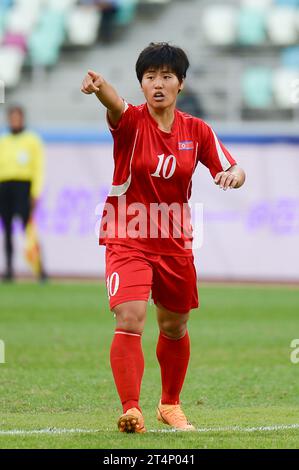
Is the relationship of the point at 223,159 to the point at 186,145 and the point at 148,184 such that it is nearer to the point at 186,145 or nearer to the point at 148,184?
the point at 186,145

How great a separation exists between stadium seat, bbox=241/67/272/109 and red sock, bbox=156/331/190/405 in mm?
13875

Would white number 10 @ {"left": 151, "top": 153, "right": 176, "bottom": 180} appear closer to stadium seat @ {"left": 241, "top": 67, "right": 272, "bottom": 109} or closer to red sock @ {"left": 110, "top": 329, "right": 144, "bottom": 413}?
red sock @ {"left": 110, "top": 329, "right": 144, "bottom": 413}

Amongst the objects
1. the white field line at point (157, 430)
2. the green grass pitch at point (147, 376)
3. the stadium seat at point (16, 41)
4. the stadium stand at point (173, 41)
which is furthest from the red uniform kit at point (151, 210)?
the stadium seat at point (16, 41)

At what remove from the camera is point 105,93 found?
5.89m

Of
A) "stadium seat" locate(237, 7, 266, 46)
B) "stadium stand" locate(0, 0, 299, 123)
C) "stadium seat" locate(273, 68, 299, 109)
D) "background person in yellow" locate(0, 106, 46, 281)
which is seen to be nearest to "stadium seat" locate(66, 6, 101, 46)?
"stadium stand" locate(0, 0, 299, 123)

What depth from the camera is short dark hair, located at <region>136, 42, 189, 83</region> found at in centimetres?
616

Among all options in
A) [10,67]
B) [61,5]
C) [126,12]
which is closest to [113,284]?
[10,67]

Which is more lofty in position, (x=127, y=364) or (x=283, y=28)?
(x=283, y=28)

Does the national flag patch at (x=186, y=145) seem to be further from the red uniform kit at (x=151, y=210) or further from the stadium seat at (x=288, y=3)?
the stadium seat at (x=288, y=3)

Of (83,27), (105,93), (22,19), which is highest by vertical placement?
(22,19)

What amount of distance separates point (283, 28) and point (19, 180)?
6617 mm

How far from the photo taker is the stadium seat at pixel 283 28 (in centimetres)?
2081

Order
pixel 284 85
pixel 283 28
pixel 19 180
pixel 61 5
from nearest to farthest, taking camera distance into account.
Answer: pixel 19 180
pixel 284 85
pixel 283 28
pixel 61 5
